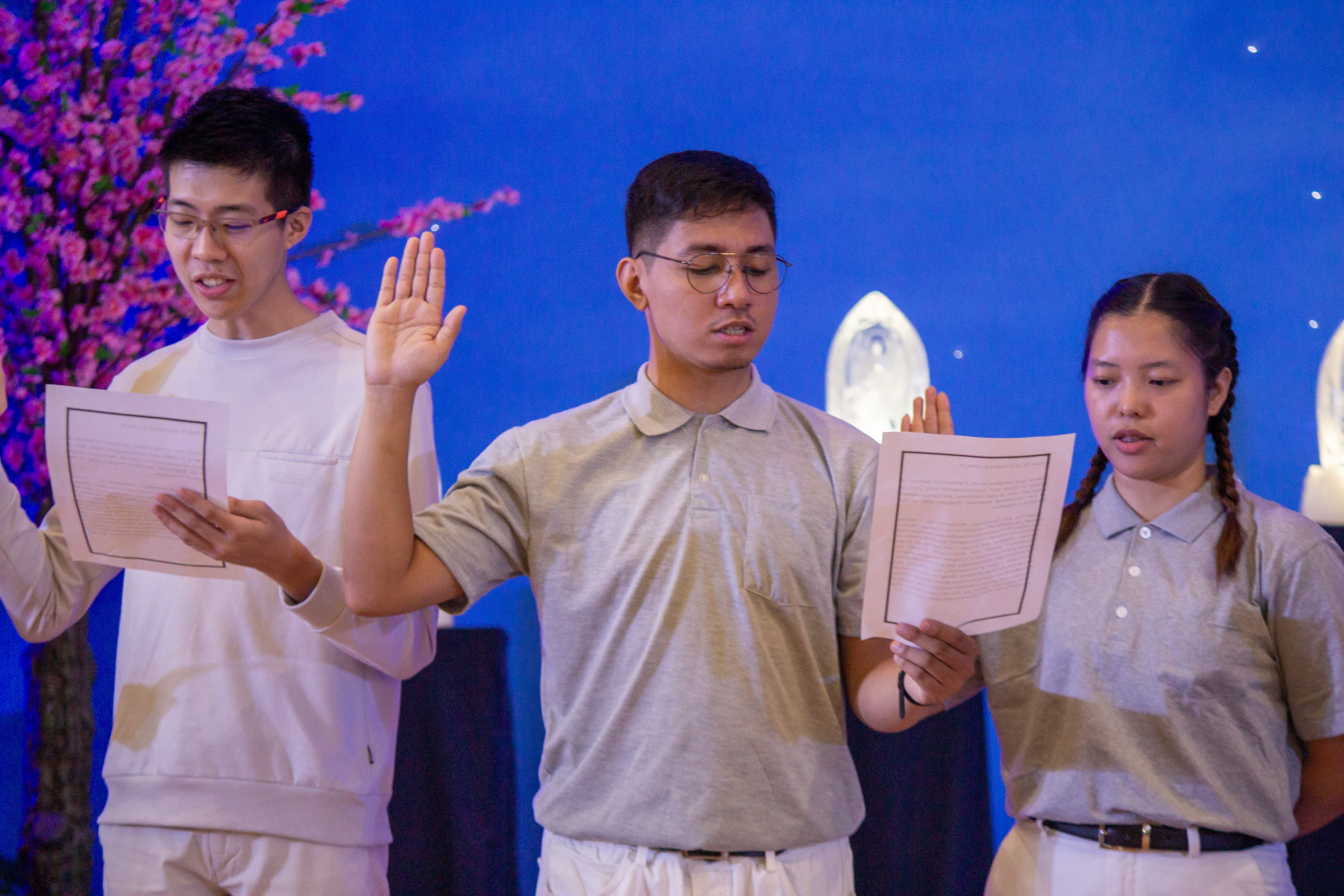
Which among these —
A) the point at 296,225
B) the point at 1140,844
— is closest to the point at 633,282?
the point at 296,225

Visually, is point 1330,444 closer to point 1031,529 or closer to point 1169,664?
point 1169,664

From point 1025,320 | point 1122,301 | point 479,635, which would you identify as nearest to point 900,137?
point 1025,320

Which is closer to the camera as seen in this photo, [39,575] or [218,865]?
[218,865]

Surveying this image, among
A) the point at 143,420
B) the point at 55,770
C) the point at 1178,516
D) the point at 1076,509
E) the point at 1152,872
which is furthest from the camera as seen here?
the point at 55,770

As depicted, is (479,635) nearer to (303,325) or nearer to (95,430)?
(303,325)

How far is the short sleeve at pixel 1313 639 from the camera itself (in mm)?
1523

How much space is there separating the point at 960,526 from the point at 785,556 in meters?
0.27

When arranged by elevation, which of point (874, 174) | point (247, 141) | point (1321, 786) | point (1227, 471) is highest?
point (874, 174)

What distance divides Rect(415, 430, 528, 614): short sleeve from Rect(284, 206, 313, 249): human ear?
0.53 meters

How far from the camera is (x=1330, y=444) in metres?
2.62

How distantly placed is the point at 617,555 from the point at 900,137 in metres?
1.79

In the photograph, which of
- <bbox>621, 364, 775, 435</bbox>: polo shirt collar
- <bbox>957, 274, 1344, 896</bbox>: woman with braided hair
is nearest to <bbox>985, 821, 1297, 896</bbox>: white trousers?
<bbox>957, 274, 1344, 896</bbox>: woman with braided hair

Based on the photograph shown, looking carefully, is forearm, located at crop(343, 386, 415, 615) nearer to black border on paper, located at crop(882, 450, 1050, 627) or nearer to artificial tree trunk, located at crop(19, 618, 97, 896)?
black border on paper, located at crop(882, 450, 1050, 627)

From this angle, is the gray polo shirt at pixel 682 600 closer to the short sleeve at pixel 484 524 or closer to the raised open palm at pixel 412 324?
the short sleeve at pixel 484 524
